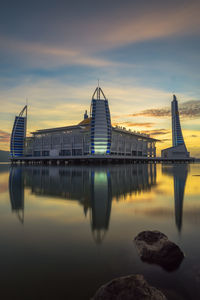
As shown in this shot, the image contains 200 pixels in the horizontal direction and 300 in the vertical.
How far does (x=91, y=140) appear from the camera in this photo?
4215 inches

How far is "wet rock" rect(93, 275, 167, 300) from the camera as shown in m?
3.33

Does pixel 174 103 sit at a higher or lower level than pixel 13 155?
higher

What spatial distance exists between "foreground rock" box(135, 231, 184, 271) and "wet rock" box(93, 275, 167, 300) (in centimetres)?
131

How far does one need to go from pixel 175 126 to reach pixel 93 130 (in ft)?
274

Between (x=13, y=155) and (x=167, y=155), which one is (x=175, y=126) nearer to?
(x=167, y=155)

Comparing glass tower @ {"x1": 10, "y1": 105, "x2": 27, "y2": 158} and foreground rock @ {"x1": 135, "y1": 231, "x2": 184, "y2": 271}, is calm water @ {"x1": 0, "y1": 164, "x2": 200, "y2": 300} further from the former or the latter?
glass tower @ {"x1": 10, "y1": 105, "x2": 27, "y2": 158}

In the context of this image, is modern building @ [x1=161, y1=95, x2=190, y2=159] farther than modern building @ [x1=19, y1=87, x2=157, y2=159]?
Yes

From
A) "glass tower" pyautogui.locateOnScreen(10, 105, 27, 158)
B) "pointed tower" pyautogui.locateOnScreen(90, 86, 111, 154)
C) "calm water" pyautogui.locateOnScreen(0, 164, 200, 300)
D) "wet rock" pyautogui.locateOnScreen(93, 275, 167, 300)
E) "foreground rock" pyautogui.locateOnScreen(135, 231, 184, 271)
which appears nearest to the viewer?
"wet rock" pyautogui.locateOnScreen(93, 275, 167, 300)

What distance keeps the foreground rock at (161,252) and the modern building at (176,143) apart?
6174 inches

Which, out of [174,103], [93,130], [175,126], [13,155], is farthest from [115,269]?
[174,103]

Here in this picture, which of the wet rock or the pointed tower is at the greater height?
the pointed tower

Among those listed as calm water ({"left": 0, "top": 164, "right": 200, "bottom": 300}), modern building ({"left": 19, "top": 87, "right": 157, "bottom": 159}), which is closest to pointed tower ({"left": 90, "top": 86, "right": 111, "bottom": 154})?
modern building ({"left": 19, "top": 87, "right": 157, "bottom": 159})

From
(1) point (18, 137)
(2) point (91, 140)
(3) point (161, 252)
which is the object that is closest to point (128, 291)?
(3) point (161, 252)

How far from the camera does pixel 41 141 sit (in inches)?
5453
